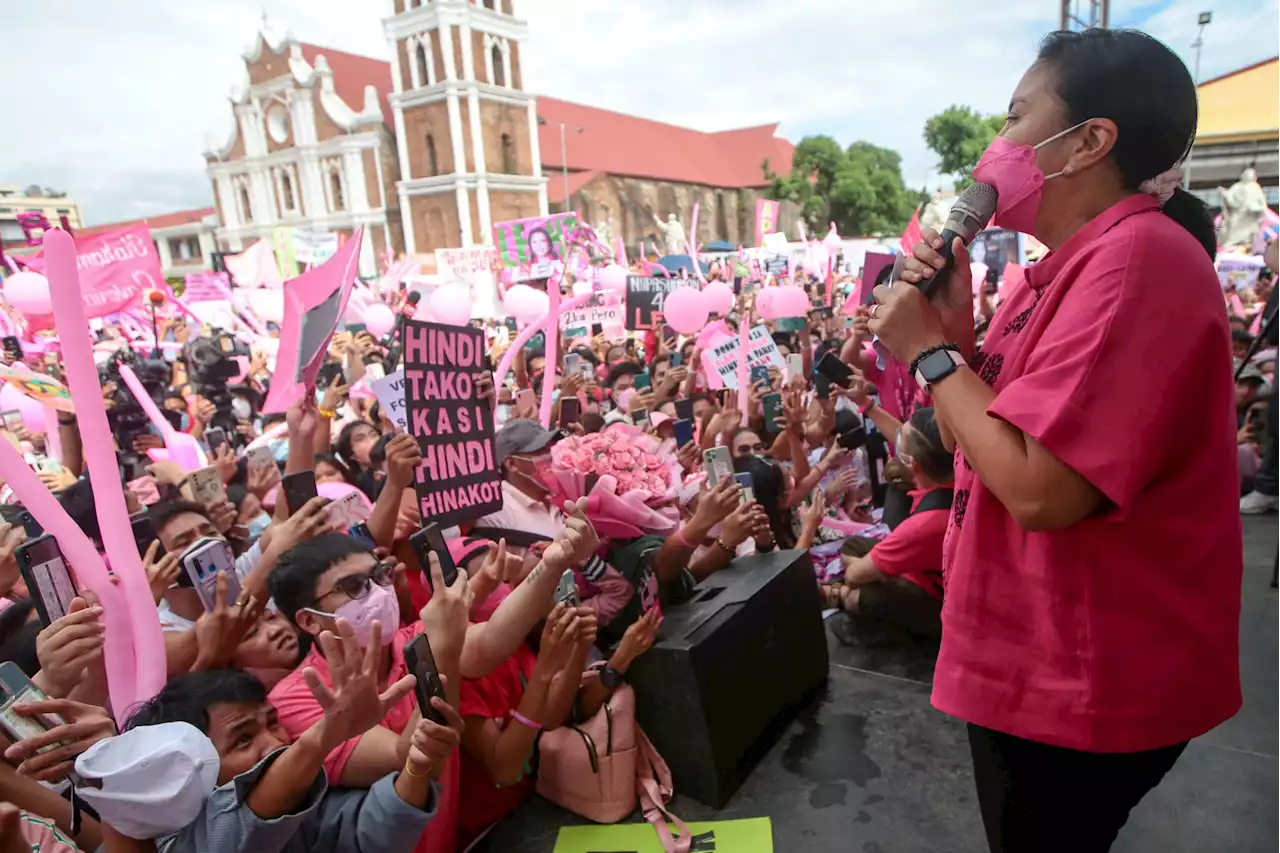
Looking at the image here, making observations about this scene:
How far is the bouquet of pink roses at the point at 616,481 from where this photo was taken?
2.64 meters

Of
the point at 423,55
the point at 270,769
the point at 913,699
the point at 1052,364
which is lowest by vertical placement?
the point at 913,699

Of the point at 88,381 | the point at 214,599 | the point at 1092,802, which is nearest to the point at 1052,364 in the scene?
the point at 1092,802

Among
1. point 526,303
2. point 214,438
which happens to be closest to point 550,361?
point 214,438

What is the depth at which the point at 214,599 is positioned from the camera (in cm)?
212

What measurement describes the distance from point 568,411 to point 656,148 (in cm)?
5208

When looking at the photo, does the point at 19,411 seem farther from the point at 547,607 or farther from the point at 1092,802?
the point at 1092,802

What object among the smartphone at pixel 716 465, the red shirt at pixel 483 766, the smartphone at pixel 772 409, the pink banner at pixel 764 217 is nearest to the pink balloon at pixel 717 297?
the smartphone at pixel 772 409

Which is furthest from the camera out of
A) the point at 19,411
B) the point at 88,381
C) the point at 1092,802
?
the point at 19,411

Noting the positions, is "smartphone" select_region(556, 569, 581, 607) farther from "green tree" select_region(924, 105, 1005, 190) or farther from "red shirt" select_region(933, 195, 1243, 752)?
"green tree" select_region(924, 105, 1005, 190)

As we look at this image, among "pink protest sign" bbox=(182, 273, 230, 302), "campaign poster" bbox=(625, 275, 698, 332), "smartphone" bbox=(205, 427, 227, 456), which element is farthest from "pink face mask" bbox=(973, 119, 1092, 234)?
"pink protest sign" bbox=(182, 273, 230, 302)

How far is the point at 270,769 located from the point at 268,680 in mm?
965

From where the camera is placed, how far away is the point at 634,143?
51.2 metres

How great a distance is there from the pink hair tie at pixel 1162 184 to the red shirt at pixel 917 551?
1.72m

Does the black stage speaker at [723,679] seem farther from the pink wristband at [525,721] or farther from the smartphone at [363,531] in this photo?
the smartphone at [363,531]
